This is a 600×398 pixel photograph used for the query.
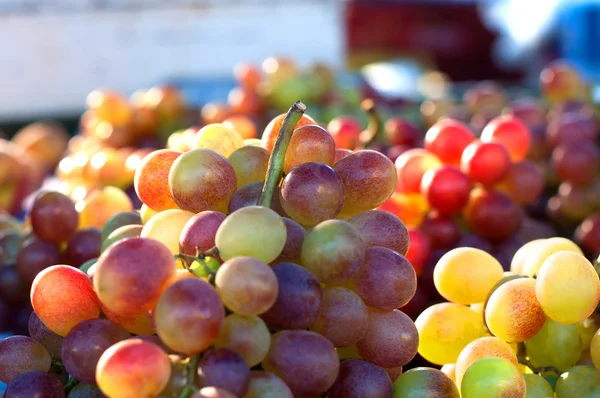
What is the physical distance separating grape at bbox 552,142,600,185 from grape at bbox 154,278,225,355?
1.05 meters

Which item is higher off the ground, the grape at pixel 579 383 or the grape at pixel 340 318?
the grape at pixel 340 318

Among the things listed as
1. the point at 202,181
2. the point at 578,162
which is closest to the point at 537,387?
the point at 202,181

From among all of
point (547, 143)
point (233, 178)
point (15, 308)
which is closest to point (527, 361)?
point (233, 178)

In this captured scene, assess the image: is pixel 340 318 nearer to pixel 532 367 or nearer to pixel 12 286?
pixel 532 367

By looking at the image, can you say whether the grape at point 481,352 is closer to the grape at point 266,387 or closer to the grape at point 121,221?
the grape at point 266,387

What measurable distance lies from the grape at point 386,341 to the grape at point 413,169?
492 millimetres

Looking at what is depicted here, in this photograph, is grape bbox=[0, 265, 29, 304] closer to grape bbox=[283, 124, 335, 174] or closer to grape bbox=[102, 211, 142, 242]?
grape bbox=[102, 211, 142, 242]

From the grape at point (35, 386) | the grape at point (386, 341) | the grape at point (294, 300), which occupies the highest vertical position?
the grape at point (294, 300)

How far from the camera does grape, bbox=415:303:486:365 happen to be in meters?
0.75

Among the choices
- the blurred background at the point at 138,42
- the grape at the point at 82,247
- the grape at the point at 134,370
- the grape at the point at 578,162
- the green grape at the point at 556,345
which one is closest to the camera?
the grape at the point at 134,370

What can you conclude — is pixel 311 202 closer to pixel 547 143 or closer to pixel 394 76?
pixel 547 143

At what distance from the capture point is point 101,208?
3.44 feet

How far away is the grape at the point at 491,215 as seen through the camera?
1.07 meters

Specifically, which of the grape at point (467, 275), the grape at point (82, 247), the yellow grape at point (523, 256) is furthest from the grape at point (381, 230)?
the grape at point (82, 247)
